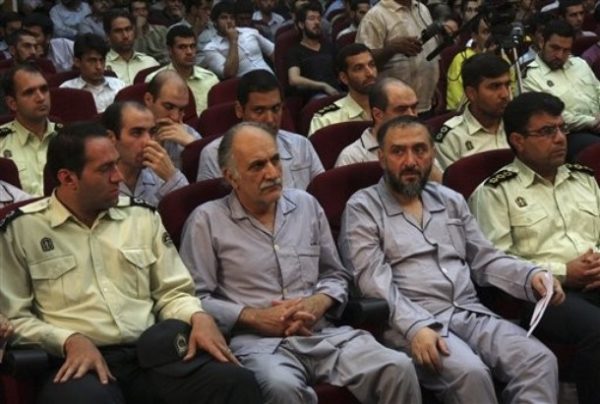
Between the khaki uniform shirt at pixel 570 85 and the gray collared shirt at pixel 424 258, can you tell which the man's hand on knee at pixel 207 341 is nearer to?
the gray collared shirt at pixel 424 258

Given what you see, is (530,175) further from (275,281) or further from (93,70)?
(93,70)

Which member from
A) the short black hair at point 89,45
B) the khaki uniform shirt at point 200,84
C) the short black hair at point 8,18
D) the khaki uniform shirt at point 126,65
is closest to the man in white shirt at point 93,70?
the short black hair at point 89,45

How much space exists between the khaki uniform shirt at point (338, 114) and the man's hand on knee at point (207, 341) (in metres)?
1.94

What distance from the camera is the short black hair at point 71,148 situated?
262 cm

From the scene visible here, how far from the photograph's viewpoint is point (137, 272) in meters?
2.68

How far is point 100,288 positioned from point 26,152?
60.6 inches

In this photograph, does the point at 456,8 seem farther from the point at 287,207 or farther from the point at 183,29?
the point at 287,207

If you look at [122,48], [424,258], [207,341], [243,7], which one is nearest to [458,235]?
[424,258]

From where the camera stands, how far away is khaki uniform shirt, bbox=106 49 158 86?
603 cm

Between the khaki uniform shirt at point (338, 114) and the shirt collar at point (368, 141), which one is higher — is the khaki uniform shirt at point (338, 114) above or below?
below

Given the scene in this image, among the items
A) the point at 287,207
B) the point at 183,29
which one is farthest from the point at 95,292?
the point at 183,29

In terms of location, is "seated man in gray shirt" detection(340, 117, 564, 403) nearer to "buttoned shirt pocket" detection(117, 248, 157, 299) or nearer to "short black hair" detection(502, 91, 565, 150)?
"short black hair" detection(502, 91, 565, 150)

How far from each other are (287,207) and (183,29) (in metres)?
2.91

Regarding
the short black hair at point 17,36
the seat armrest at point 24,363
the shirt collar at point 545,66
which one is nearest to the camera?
the seat armrest at point 24,363
